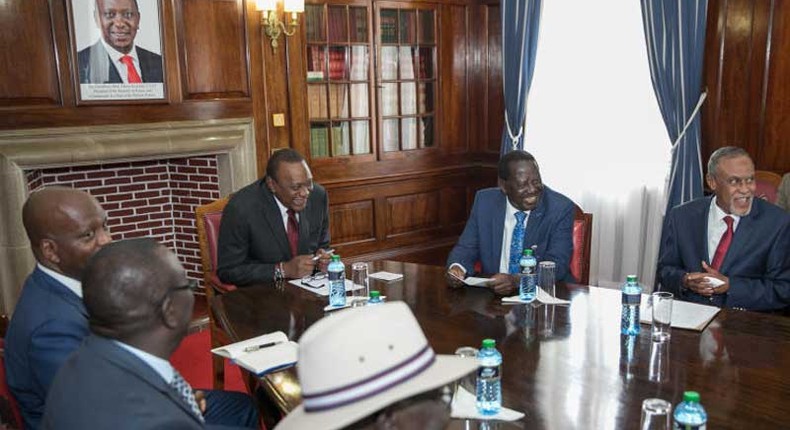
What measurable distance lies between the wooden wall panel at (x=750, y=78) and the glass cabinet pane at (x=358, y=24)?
2486 mm

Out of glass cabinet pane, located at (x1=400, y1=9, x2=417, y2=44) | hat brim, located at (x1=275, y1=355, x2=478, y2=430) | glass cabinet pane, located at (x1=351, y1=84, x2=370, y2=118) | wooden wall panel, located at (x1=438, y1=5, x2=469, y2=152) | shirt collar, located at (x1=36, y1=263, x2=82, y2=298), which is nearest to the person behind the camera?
hat brim, located at (x1=275, y1=355, x2=478, y2=430)

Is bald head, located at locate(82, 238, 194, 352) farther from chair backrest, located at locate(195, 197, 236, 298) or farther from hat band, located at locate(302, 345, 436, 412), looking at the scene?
chair backrest, located at locate(195, 197, 236, 298)

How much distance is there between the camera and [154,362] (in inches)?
59.7

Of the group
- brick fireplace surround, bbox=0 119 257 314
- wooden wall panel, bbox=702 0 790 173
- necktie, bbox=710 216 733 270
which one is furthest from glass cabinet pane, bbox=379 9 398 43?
necktie, bbox=710 216 733 270

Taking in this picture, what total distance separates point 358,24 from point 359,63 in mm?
300

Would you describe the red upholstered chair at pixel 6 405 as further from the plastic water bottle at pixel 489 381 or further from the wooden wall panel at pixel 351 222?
the wooden wall panel at pixel 351 222

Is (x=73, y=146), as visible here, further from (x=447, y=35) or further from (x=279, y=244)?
(x=447, y=35)

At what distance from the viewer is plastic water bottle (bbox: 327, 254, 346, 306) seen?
2582 millimetres

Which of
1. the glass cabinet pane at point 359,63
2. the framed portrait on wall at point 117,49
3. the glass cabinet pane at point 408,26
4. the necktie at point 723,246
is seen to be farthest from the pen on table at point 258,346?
the glass cabinet pane at point 408,26

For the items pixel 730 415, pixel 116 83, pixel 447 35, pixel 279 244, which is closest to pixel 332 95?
pixel 447 35

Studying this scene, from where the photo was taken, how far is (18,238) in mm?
3943

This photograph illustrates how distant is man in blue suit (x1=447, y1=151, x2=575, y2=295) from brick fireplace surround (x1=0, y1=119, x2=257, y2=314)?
2201mm

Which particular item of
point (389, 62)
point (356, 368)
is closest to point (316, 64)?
point (389, 62)

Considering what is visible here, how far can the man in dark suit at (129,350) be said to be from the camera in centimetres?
134
